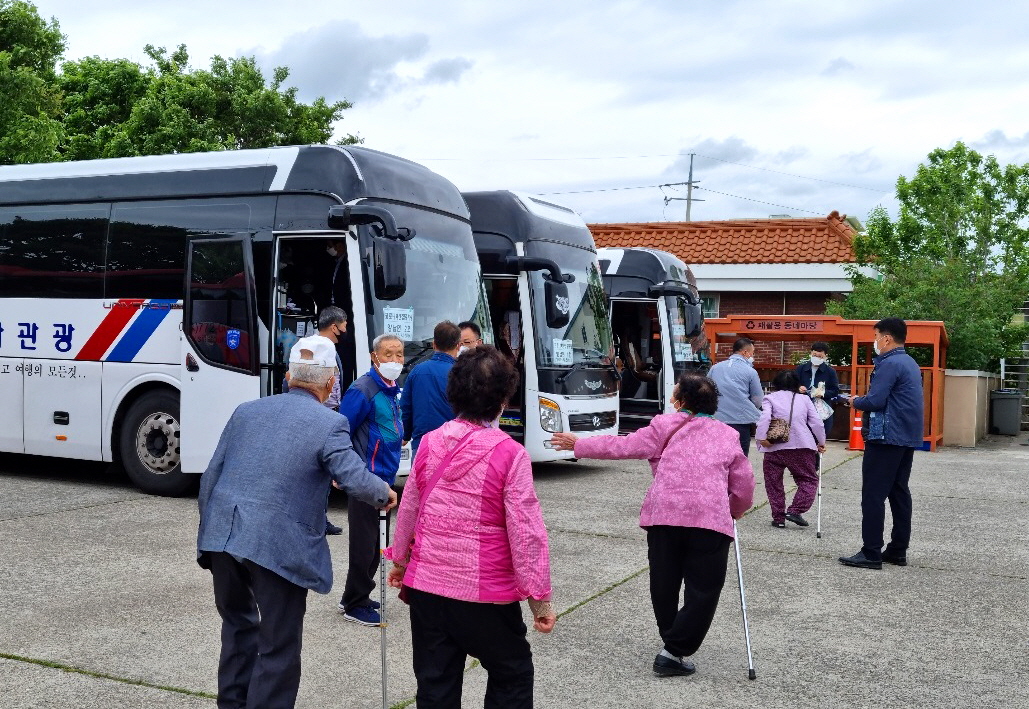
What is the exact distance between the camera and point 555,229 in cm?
1401

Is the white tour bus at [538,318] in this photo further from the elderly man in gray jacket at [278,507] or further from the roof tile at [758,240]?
the roof tile at [758,240]

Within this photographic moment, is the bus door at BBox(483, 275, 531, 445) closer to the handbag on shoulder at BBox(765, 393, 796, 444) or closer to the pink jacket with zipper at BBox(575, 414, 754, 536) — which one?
the handbag on shoulder at BBox(765, 393, 796, 444)

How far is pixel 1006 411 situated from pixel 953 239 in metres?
3.95

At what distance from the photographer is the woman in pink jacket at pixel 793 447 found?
10414 mm

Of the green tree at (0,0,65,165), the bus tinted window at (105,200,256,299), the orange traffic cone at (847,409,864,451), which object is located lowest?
the orange traffic cone at (847,409,864,451)

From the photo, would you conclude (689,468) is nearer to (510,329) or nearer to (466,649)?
(466,649)

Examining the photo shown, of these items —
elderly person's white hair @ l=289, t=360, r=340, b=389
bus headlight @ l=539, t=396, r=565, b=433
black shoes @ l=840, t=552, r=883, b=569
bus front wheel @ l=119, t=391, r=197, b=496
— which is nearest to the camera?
elderly person's white hair @ l=289, t=360, r=340, b=389

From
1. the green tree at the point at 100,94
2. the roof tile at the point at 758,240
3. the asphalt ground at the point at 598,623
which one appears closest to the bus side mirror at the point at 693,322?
the asphalt ground at the point at 598,623

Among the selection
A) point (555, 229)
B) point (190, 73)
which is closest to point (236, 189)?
point (555, 229)

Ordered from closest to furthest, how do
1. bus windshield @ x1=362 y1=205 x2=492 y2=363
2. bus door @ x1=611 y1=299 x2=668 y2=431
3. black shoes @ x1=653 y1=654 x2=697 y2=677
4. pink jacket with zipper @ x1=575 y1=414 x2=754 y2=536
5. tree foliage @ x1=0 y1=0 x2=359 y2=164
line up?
pink jacket with zipper @ x1=575 y1=414 x2=754 y2=536 → black shoes @ x1=653 y1=654 x2=697 y2=677 → bus windshield @ x1=362 y1=205 x2=492 y2=363 → bus door @ x1=611 y1=299 x2=668 y2=431 → tree foliage @ x1=0 y1=0 x2=359 y2=164

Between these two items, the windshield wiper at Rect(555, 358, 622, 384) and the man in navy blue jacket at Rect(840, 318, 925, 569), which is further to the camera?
the windshield wiper at Rect(555, 358, 622, 384)

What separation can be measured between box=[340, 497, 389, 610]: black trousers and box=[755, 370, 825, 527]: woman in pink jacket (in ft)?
16.1

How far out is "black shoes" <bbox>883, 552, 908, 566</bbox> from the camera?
879 cm

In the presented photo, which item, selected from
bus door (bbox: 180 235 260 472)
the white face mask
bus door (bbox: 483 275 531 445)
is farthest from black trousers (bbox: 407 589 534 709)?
bus door (bbox: 483 275 531 445)
